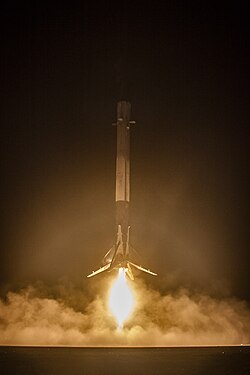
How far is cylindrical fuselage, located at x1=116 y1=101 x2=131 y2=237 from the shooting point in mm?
47750

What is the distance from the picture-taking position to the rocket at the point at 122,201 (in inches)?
1876

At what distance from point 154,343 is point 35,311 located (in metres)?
10.9

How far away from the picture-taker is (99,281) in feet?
177

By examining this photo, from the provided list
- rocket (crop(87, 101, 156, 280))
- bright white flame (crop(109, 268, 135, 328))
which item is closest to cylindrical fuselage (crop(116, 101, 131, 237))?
rocket (crop(87, 101, 156, 280))

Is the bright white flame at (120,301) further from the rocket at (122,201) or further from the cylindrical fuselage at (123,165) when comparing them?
the cylindrical fuselage at (123,165)

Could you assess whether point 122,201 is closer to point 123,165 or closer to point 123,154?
point 123,165

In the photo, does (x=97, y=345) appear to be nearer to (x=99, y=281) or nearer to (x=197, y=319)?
(x=99, y=281)

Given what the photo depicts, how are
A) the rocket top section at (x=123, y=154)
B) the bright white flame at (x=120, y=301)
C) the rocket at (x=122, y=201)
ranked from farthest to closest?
the bright white flame at (x=120, y=301), the rocket top section at (x=123, y=154), the rocket at (x=122, y=201)

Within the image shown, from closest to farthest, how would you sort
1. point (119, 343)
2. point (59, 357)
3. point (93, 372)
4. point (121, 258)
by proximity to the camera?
point (93, 372) → point (59, 357) → point (121, 258) → point (119, 343)

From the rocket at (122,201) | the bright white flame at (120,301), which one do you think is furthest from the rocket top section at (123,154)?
the bright white flame at (120,301)

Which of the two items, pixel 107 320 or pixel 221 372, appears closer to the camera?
pixel 221 372

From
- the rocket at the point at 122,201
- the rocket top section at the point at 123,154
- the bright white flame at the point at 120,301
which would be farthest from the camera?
the bright white flame at the point at 120,301

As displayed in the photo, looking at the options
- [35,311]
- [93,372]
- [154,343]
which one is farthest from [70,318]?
[93,372]

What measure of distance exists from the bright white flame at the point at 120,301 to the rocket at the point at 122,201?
3.21 metres
